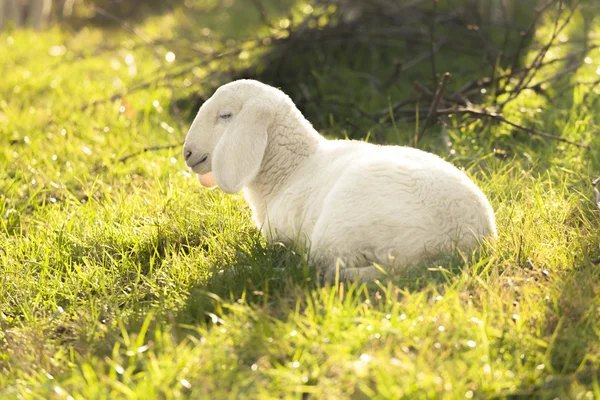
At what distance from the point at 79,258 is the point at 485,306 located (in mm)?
1873

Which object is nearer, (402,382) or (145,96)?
(402,382)

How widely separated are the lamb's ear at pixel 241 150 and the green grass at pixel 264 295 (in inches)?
11.2

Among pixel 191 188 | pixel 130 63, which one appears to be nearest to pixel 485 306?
pixel 191 188

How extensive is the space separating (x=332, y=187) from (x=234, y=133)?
52 cm

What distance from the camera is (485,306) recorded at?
8.40 ft

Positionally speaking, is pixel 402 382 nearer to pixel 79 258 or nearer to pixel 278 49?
pixel 79 258

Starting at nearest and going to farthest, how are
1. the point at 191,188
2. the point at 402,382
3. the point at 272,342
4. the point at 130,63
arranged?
the point at 402,382
the point at 272,342
the point at 191,188
the point at 130,63

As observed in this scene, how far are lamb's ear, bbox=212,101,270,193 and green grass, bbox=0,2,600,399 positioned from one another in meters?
0.29

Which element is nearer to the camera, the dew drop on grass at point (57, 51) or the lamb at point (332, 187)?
the lamb at point (332, 187)

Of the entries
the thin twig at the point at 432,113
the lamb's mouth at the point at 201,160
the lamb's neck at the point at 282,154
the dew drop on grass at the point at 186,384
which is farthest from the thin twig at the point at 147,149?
the dew drop on grass at the point at 186,384

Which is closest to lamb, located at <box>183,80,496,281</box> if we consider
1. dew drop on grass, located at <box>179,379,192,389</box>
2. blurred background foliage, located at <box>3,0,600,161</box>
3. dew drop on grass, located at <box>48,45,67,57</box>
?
dew drop on grass, located at <box>179,379,192,389</box>

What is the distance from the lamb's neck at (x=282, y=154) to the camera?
3555 millimetres

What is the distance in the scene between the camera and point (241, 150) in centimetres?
334

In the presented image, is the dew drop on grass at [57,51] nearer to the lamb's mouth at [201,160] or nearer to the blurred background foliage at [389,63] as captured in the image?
the blurred background foliage at [389,63]
